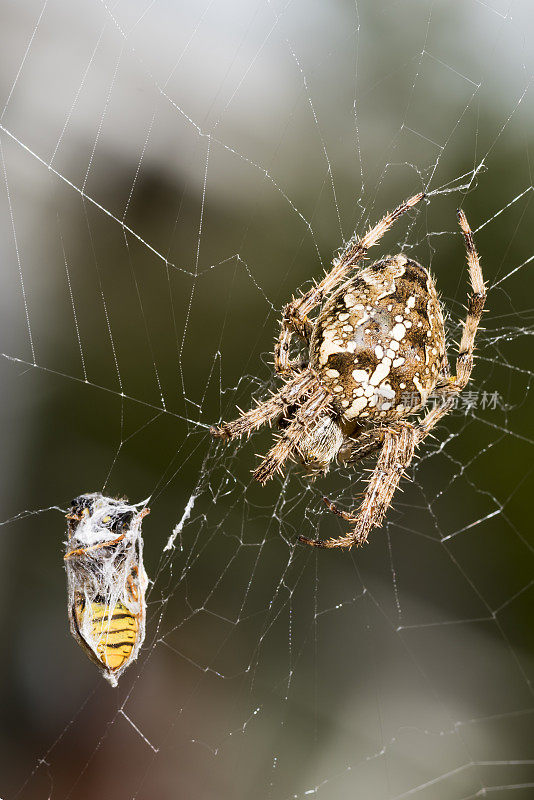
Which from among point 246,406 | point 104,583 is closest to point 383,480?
point 246,406

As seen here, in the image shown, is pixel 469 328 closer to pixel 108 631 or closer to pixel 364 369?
pixel 364 369

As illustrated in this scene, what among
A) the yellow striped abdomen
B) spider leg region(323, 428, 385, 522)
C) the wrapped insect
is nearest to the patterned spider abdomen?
spider leg region(323, 428, 385, 522)

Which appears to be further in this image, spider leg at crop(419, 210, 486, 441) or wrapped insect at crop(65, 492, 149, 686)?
spider leg at crop(419, 210, 486, 441)

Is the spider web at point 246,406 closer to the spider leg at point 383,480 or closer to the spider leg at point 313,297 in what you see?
the spider leg at point 383,480

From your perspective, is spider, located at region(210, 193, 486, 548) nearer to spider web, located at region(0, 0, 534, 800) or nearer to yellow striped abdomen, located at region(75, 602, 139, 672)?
yellow striped abdomen, located at region(75, 602, 139, 672)

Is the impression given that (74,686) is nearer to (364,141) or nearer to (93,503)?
(93,503)

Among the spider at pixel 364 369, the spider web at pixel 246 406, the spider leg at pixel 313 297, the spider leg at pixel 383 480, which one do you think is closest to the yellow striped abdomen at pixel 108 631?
the spider at pixel 364 369
